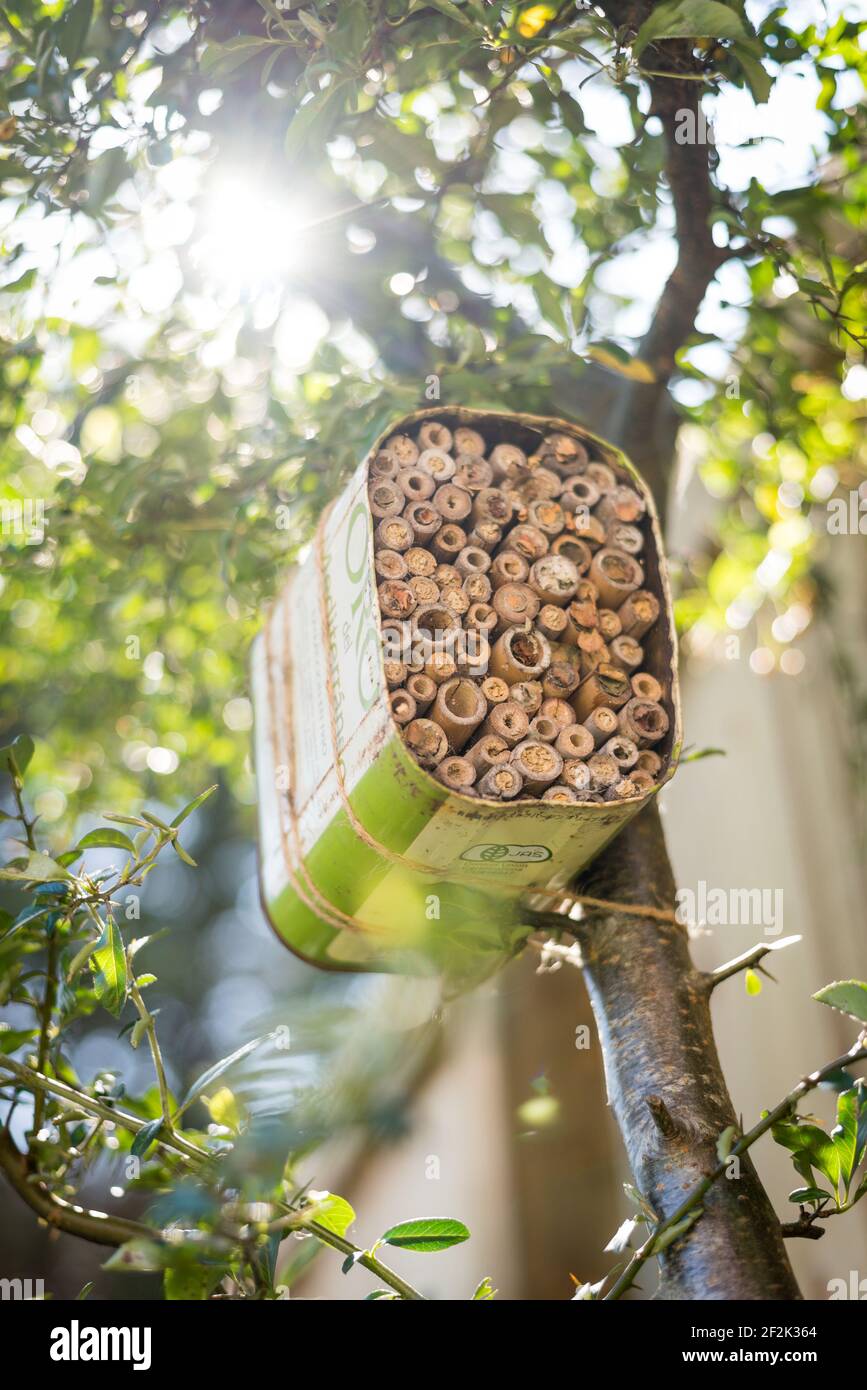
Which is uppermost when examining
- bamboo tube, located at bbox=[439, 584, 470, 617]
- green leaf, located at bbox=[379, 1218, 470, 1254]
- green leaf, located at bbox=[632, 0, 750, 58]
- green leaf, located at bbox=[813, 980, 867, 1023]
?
green leaf, located at bbox=[632, 0, 750, 58]

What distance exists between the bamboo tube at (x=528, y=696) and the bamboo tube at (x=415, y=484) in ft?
0.69

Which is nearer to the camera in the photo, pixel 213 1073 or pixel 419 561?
pixel 213 1073

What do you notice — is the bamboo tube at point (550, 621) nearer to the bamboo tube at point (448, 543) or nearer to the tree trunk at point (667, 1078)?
the bamboo tube at point (448, 543)

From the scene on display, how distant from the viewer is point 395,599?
1.03m

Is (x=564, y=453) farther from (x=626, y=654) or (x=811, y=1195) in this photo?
(x=811, y=1195)

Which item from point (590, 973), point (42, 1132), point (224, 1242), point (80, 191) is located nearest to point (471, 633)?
point (590, 973)

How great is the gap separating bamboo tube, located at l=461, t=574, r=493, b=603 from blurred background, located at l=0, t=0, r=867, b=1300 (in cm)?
28

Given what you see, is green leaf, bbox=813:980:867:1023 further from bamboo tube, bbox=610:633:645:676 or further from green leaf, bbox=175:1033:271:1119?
green leaf, bbox=175:1033:271:1119

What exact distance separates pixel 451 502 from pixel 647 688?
0.88ft

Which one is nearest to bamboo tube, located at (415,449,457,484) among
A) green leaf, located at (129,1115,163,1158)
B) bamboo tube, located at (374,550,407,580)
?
bamboo tube, located at (374,550,407,580)

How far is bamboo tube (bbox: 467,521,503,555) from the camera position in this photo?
3.67 ft
